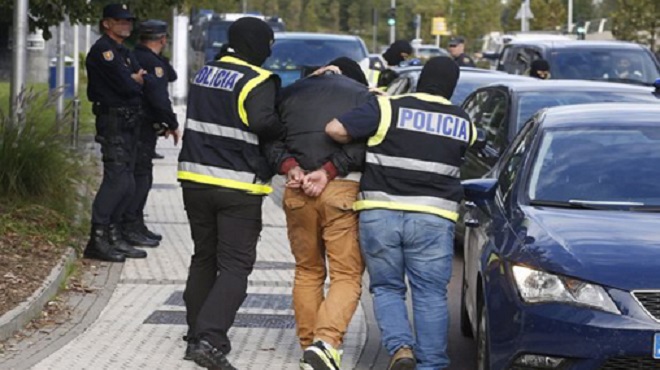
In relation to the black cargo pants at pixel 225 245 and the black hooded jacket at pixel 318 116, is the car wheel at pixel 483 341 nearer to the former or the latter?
the black hooded jacket at pixel 318 116

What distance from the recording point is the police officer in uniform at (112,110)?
1232 centimetres

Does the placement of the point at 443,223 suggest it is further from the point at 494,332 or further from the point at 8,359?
the point at 8,359

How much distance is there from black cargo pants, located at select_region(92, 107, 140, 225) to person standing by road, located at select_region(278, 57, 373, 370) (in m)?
3.91

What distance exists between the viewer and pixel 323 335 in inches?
335

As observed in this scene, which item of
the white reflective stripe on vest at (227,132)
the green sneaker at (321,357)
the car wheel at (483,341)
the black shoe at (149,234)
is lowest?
the black shoe at (149,234)

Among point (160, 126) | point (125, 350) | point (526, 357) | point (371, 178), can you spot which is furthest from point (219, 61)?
point (160, 126)

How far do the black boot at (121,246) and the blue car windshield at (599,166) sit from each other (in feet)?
16.0

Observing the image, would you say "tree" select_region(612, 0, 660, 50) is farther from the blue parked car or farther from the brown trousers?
the brown trousers

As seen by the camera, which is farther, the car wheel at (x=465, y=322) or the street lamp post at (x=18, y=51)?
the street lamp post at (x=18, y=51)

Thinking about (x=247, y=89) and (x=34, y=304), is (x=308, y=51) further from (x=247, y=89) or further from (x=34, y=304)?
(x=247, y=89)

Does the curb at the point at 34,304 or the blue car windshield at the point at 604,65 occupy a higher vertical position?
the blue car windshield at the point at 604,65

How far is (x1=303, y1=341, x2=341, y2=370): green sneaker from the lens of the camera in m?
8.30

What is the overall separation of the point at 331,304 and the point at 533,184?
1250mm

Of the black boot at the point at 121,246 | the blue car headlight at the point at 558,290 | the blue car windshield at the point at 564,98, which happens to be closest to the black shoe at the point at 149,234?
the black boot at the point at 121,246
